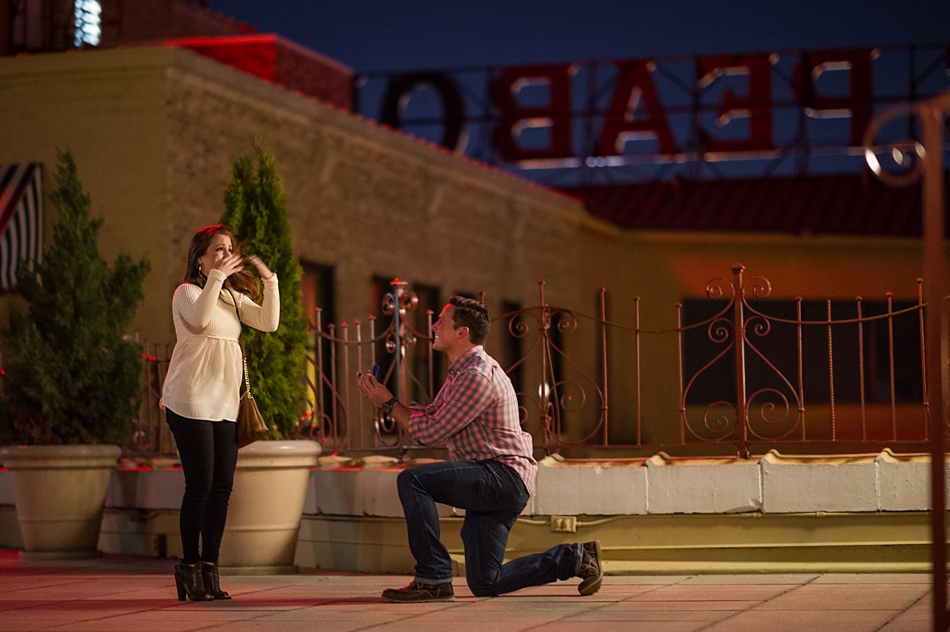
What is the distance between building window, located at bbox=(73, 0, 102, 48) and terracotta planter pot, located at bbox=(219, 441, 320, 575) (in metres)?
9.62

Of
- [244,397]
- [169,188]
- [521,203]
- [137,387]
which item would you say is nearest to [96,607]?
[244,397]

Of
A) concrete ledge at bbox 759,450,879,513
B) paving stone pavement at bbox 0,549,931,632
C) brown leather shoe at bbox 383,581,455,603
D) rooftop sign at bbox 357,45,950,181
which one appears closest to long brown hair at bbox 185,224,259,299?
paving stone pavement at bbox 0,549,931,632

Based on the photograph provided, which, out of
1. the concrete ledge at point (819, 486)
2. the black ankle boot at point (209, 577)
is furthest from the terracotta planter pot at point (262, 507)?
the concrete ledge at point (819, 486)

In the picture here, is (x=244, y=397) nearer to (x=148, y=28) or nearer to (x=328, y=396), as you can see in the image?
(x=328, y=396)

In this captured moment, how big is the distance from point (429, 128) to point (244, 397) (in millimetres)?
21064

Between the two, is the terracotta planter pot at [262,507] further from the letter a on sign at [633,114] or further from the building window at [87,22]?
the letter a on sign at [633,114]

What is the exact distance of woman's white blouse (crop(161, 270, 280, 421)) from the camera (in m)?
6.15

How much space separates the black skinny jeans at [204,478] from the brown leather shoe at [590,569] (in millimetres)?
1713

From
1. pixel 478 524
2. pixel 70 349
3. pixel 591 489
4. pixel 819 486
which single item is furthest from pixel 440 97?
pixel 478 524

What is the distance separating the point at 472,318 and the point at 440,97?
21318 mm

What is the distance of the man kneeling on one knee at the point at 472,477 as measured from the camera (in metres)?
6.06

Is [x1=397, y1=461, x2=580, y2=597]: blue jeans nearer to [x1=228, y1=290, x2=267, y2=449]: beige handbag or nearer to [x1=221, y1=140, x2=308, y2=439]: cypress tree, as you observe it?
[x1=228, y1=290, x2=267, y2=449]: beige handbag

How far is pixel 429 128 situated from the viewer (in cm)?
2711

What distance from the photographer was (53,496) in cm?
854
